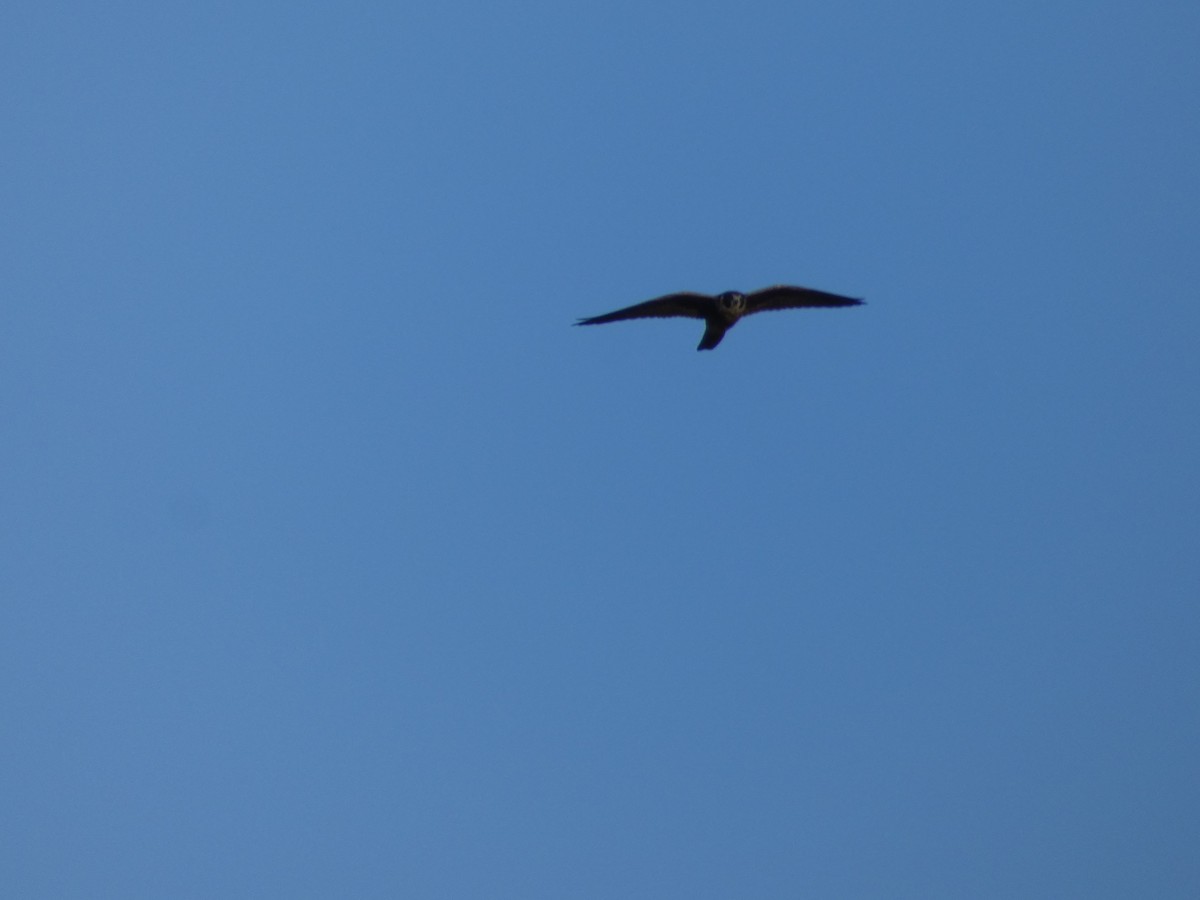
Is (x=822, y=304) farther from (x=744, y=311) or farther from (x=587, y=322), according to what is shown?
(x=587, y=322)

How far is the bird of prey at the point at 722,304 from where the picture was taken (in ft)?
76.8

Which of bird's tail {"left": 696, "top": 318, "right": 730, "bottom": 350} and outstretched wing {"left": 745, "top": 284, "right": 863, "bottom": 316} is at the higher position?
outstretched wing {"left": 745, "top": 284, "right": 863, "bottom": 316}

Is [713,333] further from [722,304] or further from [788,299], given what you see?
[788,299]

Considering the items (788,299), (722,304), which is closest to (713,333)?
(722,304)

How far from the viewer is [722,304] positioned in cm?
2355

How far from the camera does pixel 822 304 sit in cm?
2453

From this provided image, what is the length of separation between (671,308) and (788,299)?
8.87 feet

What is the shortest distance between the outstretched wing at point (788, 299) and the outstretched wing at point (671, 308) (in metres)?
1.03

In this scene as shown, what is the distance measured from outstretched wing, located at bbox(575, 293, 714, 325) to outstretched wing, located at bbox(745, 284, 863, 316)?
1027 mm

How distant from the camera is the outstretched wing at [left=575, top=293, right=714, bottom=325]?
23.2 m

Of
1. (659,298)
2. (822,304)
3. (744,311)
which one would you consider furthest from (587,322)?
(822,304)

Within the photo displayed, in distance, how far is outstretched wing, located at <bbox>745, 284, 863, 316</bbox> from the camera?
24.0m

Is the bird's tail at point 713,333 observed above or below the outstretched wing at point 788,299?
below

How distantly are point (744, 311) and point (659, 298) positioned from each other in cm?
208
